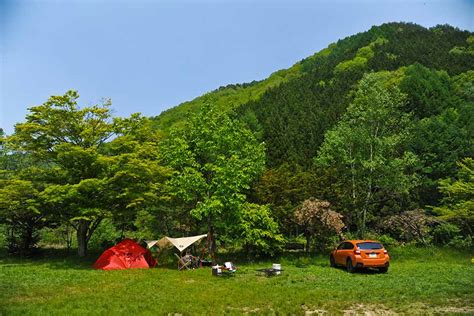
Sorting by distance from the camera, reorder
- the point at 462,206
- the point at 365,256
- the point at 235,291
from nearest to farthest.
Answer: the point at 235,291, the point at 365,256, the point at 462,206

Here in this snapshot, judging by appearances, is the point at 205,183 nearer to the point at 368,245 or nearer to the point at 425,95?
the point at 368,245

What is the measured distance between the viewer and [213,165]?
23.0 m

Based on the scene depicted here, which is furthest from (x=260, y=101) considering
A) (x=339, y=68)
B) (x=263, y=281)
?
(x=263, y=281)

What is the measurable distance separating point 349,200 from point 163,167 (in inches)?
480

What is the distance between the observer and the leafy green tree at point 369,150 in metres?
28.3

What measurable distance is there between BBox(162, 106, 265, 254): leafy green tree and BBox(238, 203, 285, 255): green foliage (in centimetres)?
58

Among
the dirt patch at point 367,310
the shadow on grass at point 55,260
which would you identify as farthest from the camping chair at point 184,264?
the dirt patch at point 367,310

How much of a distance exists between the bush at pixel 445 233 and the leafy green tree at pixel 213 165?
1554 cm

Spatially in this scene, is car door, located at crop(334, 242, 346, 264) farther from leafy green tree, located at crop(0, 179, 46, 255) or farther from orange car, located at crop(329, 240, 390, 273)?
leafy green tree, located at crop(0, 179, 46, 255)

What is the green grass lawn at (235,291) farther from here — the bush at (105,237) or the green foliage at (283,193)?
the bush at (105,237)

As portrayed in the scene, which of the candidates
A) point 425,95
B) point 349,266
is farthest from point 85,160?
point 425,95

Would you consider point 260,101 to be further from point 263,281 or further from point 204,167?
point 263,281

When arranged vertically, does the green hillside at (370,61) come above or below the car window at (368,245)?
above

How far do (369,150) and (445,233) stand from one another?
32.1 feet
